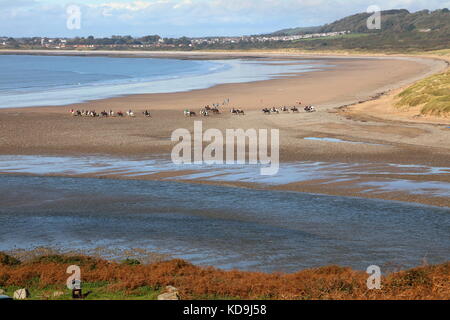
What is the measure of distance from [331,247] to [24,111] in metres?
34.7

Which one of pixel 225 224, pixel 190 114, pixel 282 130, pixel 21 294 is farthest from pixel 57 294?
pixel 190 114

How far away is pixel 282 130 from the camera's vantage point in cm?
3606

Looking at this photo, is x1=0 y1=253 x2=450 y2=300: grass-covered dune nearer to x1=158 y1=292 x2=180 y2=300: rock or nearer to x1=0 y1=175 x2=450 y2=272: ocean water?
x1=158 y1=292 x2=180 y2=300: rock

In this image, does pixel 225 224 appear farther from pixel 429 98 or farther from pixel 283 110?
pixel 429 98

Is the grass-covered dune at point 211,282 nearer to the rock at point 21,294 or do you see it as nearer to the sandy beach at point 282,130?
the rock at point 21,294

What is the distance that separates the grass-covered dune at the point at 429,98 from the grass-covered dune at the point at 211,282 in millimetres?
28621

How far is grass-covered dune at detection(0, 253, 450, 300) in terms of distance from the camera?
38.1 feet

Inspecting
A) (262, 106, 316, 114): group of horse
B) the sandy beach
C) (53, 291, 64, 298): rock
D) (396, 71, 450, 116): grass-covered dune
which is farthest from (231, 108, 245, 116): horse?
(53, 291, 64, 298): rock

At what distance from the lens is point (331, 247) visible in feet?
54.5

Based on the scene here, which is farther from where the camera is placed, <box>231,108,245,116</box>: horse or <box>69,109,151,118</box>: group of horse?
<box>231,108,245,116</box>: horse

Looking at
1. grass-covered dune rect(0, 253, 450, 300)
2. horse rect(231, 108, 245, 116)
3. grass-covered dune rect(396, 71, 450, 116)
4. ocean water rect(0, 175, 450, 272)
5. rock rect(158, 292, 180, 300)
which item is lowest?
ocean water rect(0, 175, 450, 272)

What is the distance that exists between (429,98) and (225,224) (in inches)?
1133

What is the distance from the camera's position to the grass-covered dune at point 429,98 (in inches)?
1594

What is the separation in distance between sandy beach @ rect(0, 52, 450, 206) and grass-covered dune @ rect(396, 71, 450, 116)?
1135 mm
